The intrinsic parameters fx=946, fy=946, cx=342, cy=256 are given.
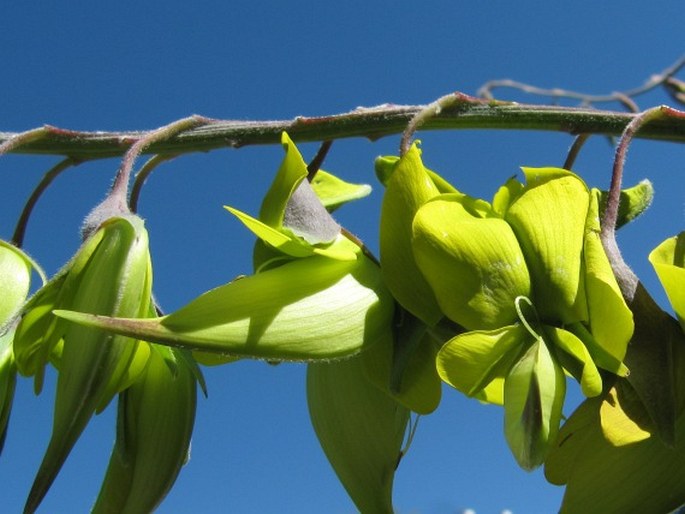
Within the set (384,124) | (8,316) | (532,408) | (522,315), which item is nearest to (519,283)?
(522,315)

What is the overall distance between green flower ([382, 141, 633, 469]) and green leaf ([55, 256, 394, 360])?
1.6 inches

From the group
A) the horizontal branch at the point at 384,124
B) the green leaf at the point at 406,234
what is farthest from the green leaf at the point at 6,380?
the green leaf at the point at 406,234

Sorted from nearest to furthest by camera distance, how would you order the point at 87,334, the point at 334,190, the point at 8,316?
the point at 87,334 → the point at 8,316 → the point at 334,190

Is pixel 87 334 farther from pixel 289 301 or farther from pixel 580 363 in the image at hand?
pixel 580 363

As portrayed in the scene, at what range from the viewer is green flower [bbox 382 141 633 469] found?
2.88ft

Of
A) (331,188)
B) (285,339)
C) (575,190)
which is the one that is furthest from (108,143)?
(575,190)

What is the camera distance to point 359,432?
3.34 ft

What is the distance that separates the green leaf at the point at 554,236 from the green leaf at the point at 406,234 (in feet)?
0.32

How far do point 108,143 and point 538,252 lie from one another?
2.12 ft

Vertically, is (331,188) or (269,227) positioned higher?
(331,188)

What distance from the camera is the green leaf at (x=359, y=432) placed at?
1016 millimetres

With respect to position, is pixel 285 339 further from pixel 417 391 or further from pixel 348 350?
pixel 417 391

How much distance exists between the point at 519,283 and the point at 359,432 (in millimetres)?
247

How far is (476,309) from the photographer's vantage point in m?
0.90
